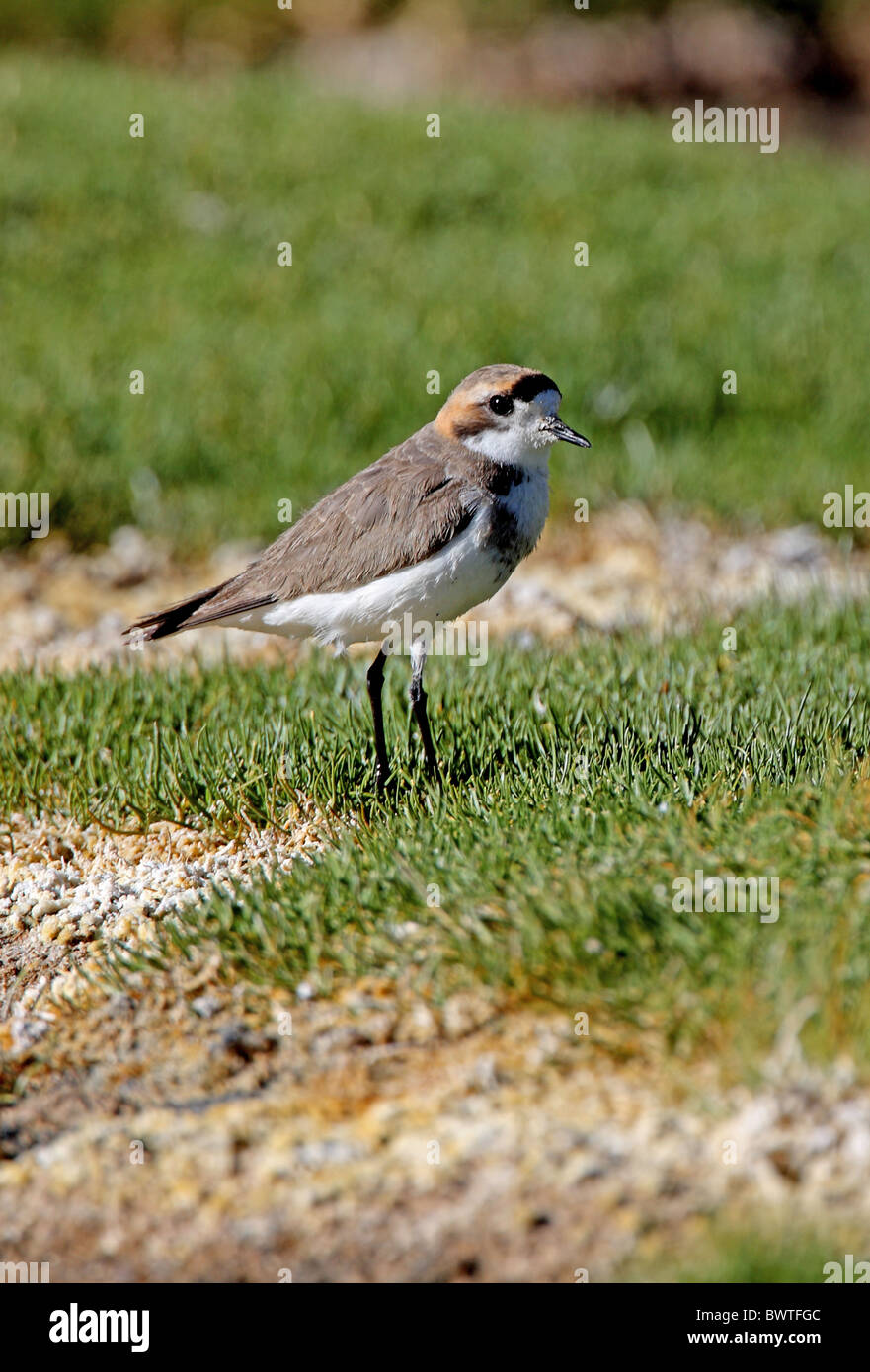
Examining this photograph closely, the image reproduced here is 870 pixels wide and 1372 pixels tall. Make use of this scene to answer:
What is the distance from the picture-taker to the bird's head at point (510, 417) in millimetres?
5785

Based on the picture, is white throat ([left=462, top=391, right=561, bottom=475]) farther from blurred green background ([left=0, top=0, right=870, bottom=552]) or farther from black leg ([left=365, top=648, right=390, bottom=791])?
blurred green background ([left=0, top=0, right=870, bottom=552])

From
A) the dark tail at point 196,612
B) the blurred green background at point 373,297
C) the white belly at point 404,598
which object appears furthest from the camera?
the blurred green background at point 373,297

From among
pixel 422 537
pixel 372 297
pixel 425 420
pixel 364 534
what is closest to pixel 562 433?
pixel 422 537

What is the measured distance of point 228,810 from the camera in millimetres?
5863

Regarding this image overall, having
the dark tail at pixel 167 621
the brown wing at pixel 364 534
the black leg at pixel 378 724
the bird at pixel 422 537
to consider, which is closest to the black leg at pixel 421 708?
the bird at pixel 422 537

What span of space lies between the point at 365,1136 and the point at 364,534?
2.47 meters

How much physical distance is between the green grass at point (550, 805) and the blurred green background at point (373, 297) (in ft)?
10.3

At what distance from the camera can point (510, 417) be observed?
582 centimetres

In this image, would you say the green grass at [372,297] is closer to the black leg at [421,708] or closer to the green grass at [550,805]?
the green grass at [550,805]

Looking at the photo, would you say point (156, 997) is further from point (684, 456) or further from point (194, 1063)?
point (684, 456)

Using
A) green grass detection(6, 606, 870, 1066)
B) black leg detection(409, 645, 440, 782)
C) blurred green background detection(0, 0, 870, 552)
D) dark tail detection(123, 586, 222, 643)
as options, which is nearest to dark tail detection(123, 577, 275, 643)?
dark tail detection(123, 586, 222, 643)

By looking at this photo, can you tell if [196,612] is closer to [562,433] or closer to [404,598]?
[404,598]

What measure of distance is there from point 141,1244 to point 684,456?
7773 millimetres

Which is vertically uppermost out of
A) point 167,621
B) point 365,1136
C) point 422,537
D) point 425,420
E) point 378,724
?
point 425,420
